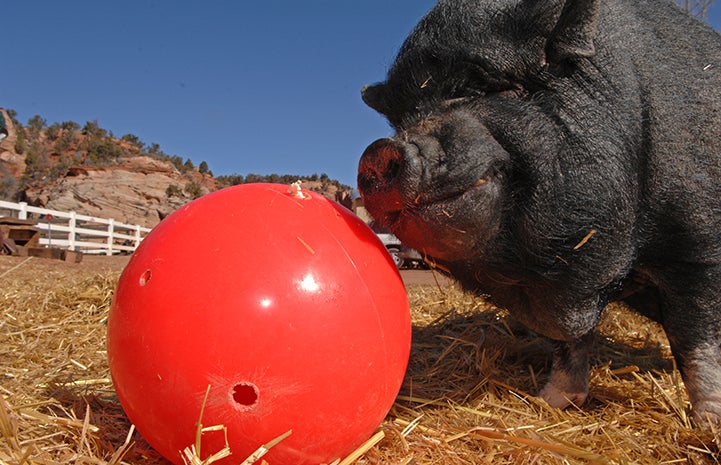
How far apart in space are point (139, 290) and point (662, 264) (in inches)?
91.4

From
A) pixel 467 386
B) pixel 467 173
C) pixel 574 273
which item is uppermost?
pixel 467 173

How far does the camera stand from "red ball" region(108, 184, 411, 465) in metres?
1.71

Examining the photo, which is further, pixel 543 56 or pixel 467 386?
pixel 467 386

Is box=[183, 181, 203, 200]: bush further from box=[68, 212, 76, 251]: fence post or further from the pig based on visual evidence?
the pig

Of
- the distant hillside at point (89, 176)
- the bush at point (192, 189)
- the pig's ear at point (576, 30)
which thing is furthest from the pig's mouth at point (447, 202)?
the bush at point (192, 189)

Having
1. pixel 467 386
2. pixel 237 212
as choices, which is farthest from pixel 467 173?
pixel 467 386

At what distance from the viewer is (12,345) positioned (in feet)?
12.3

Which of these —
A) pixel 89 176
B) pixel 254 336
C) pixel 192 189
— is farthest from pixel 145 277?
pixel 192 189

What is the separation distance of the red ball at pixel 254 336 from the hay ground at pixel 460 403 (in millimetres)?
312

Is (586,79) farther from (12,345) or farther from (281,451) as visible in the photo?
(12,345)

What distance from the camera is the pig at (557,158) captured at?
218 cm

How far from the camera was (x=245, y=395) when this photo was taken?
1.73m

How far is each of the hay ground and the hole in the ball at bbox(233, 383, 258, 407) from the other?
49cm

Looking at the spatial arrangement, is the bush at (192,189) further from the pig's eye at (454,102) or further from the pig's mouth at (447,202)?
the pig's mouth at (447,202)
